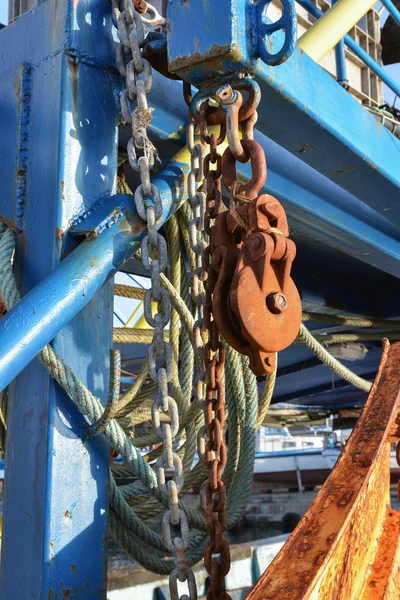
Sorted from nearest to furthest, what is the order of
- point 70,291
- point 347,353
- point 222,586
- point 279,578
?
point 279,578 < point 222,586 < point 70,291 < point 347,353

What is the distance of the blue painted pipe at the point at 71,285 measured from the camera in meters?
1.62

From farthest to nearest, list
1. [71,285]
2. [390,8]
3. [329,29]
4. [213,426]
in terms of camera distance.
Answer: [390,8] → [329,29] → [71,285] → [213,426]

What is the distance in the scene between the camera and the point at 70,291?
1753 mm

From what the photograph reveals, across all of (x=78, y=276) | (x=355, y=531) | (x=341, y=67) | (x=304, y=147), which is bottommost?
(x=355, y=531)

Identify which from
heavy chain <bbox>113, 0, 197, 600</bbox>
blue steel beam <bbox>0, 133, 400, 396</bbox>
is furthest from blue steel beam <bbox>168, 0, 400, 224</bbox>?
blue steel beam <bbox>0, 133, 400, 396</bbox>

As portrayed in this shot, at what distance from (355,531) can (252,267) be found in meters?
0.64

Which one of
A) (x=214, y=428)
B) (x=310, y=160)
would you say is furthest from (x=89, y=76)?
(x=214, y=428)

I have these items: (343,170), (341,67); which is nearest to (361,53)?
(341,67)

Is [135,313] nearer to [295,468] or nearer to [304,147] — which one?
[304,147]

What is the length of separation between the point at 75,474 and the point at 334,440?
16953 mm

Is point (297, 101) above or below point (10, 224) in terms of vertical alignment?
above

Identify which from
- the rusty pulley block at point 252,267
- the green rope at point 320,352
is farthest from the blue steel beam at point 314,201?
the rusty pulley block at point 252,267

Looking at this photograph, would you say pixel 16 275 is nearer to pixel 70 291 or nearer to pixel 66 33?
pixel 70 291

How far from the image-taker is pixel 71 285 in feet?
5.78
